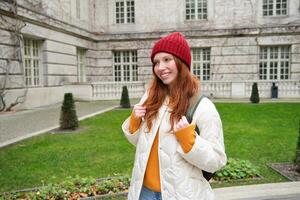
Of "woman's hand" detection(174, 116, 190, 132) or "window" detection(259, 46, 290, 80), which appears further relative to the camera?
"window" detection(259, 46, 290, 80)

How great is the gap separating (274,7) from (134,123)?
25.1m

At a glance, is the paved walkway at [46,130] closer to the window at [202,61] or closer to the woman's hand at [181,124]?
the woman's hand at [181,124]

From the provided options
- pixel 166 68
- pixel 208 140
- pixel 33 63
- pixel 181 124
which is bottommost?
pixel 208 140

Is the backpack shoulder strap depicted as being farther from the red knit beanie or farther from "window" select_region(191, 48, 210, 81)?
"window" select_region(191, 48, 210, 81)

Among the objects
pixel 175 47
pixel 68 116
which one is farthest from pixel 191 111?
pixel 68 116

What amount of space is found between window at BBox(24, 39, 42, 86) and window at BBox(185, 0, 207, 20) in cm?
1232

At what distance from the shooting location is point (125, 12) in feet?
88.0

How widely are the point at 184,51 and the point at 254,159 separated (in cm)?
525

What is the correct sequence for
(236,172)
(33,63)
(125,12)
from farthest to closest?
(125,12)
(33,63)
(236,172)

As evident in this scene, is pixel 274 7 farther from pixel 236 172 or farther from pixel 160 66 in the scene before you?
pixel 160 66

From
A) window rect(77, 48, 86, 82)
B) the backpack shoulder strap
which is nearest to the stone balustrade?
window rect(77, 48, 86, 82)

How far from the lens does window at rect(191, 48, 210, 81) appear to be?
25672 mm

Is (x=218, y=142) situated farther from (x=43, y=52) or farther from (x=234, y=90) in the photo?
(x=234, y=90)

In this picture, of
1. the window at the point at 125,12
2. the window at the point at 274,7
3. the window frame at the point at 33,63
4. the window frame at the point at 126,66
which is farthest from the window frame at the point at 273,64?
the window frame at the point at 33,63
